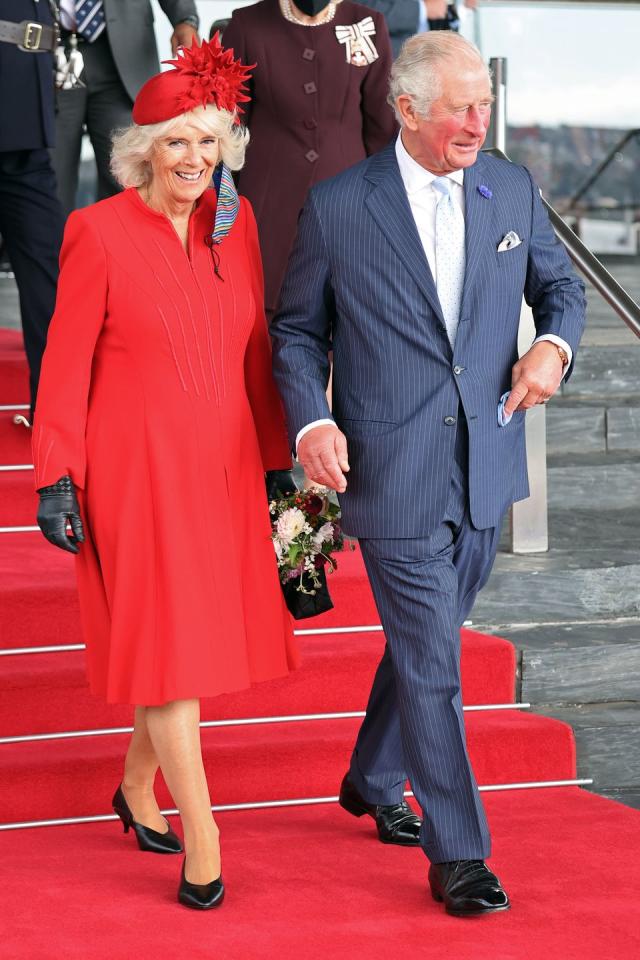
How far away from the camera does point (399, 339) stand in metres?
3.01

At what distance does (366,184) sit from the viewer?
305 cm

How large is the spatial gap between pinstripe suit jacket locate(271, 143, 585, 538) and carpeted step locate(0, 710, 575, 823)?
2.94ft

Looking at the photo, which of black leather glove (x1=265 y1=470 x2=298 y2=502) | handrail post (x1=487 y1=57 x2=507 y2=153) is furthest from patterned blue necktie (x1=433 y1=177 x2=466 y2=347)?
handrail post (x1=487 y1=57 x2=507 y2=153)

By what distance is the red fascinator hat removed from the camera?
118 inches

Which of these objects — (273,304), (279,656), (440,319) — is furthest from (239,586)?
(273,304)

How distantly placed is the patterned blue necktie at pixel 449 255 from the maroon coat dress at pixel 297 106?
1452mm

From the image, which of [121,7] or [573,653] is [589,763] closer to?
[573,653]

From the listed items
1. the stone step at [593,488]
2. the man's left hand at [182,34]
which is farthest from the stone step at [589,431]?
the man's left hand at [182,34]

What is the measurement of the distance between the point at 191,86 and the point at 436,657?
1.23 meters

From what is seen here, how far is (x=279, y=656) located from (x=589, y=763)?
124 cm

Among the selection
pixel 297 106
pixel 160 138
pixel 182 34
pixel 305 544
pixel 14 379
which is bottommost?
pixel 305 544

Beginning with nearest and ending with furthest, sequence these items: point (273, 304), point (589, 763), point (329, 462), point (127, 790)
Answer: point (329, 462) → point (127, 790) → point (589, 763) → point (273, 304)

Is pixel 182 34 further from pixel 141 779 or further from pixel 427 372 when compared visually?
pixel 141 779

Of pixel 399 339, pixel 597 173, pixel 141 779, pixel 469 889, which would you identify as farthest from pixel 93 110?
pixel 597 173
